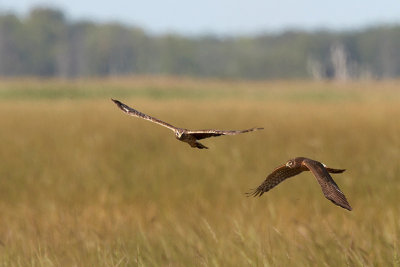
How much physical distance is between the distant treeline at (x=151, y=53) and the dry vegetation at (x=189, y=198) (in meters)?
99.4

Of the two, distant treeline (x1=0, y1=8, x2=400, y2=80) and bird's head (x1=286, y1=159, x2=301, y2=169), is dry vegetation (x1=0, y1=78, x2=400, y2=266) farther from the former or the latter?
distant treeline (x1=0, y1=8, x2=400, y2=80)

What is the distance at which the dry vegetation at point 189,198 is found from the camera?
146 inches

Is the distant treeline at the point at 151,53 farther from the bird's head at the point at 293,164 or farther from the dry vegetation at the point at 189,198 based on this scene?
the bird's head at the point at 293,164

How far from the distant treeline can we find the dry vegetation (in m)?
99.4

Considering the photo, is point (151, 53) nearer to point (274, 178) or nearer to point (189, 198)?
point (189, 198)

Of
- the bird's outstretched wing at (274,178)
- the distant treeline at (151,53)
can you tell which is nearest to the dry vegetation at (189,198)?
the bird's outstretched wing at (274,178)

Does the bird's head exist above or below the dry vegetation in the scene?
above

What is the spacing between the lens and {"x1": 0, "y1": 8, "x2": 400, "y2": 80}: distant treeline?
116500mm

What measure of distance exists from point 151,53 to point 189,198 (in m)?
126

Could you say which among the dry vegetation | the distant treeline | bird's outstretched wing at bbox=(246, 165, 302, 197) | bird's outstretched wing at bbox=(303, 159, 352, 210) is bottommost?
the distant treeline

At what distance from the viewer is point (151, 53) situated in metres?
131

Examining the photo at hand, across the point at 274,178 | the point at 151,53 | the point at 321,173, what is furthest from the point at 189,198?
the point at 151,53

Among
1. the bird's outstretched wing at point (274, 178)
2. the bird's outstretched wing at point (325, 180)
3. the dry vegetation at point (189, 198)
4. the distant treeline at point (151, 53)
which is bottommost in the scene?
the distant treeline at point (151, 53)

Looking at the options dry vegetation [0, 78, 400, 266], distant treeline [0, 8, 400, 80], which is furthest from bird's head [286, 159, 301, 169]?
distant treeline [0, 8, 400, 80]
